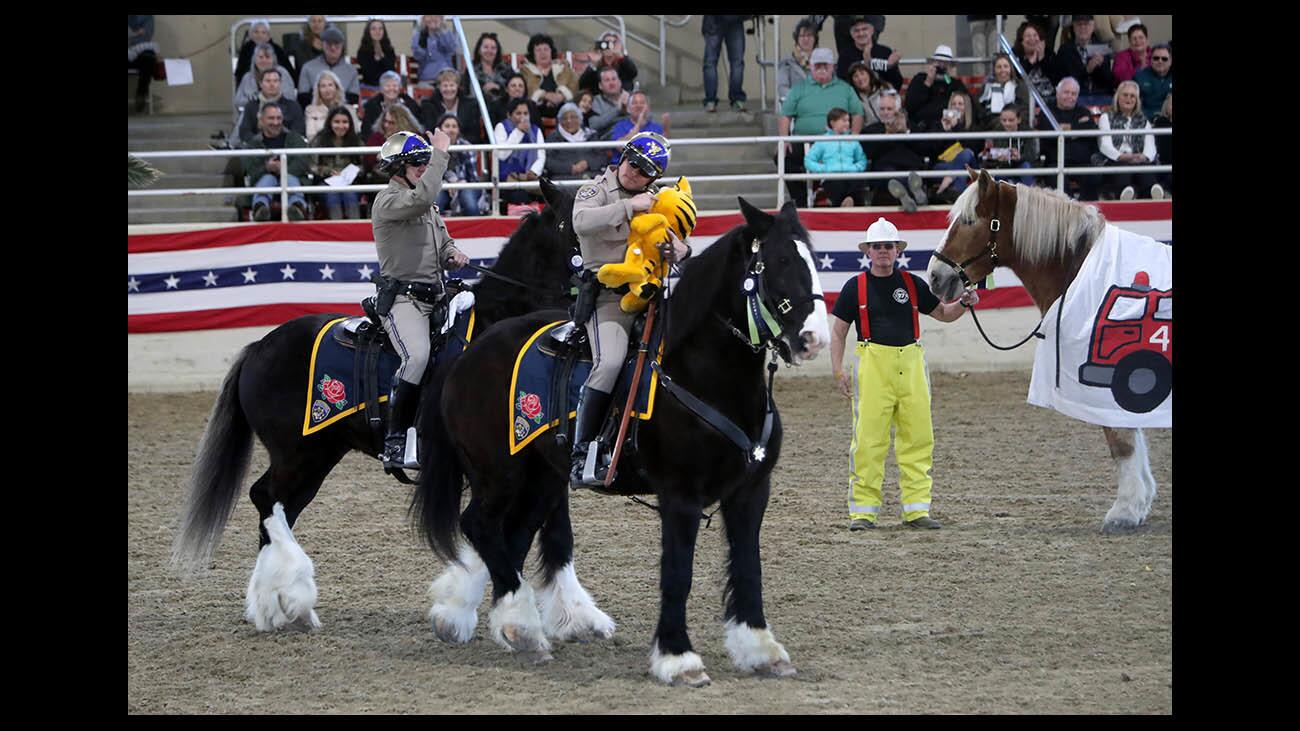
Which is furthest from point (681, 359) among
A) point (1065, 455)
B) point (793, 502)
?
point (1065, 455)

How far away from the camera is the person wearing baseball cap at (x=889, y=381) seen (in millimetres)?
9211

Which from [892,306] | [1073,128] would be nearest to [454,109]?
[1073,128]

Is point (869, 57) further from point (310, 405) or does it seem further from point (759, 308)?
point (759, 308)

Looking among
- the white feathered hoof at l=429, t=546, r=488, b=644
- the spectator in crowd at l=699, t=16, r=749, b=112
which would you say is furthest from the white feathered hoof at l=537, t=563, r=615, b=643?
the spectator in crowd at l=699, t=16, r=749, b=112

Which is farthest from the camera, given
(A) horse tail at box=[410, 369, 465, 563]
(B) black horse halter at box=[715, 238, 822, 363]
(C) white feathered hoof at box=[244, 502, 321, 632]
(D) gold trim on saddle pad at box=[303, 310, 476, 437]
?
(D) gold trim on saddle pad at box=[303, 310, 476, 437]

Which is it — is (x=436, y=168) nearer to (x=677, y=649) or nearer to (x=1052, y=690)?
(x=677, y=649)

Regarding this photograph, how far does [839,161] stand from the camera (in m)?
16.0

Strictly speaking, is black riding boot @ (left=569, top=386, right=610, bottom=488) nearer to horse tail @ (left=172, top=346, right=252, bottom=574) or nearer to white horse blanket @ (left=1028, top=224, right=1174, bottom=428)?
horse tail @ (left=172, top=346, right=252, bottom=574)

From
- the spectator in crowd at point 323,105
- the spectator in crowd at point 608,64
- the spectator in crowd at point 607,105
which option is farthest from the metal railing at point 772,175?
the spectator in crowd at point 608,64

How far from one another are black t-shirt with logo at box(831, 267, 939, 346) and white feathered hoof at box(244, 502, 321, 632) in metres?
3.83

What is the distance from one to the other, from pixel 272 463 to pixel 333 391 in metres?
0.50

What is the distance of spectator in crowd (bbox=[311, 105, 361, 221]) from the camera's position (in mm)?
15922

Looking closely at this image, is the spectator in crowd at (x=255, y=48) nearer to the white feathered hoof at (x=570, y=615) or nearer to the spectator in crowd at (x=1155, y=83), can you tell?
the spectator in crowd at (x=1155, y=83)

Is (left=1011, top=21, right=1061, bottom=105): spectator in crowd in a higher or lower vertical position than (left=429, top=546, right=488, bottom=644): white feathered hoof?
higher
